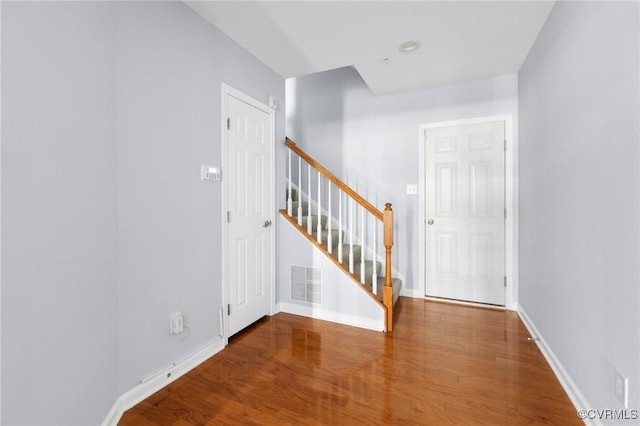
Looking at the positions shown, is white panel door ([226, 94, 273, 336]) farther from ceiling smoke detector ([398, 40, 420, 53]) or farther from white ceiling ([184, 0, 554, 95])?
ceiling smoke detector ([398, 40, 420, 53])

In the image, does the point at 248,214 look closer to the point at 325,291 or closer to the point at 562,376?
the point at 325,291

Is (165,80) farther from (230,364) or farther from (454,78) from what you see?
(454,78)

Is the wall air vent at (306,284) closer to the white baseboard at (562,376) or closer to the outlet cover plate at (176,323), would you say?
the outlet cover plate at (176,323)

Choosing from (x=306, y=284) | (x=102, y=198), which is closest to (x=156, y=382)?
Answer: (x=102, y=198)

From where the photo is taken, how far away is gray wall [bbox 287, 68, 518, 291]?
3.25 metres

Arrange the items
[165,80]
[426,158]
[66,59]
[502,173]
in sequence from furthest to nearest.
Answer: [426,158]
[502,173]
[165,80]
[66,59]

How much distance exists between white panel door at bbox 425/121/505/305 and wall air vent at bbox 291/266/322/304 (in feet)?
4.79

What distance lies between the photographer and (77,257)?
1260mm

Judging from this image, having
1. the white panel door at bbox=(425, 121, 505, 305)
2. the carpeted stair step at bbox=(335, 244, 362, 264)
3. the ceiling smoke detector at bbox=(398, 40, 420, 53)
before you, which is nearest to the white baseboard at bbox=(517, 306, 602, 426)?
the white panel door at bbox=(425, 121, 505, 305)

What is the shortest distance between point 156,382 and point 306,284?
152cm

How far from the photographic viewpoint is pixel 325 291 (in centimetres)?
285

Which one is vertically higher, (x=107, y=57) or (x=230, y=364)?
(x=107, y=57)

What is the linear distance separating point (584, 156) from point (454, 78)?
2.03 meters

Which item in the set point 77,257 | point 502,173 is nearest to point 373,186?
point 502,173
